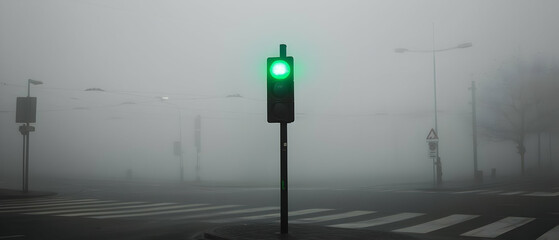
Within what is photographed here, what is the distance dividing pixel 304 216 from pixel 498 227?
5151mm

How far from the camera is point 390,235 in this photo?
10.8 metres

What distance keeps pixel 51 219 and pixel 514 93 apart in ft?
155

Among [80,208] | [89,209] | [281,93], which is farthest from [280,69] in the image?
[80,208]

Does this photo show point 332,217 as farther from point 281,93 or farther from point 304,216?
point 281,93

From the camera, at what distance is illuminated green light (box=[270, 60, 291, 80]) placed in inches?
401

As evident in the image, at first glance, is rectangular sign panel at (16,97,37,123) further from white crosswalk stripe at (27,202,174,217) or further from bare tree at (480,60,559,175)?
bare tree at (480,60,559,175)

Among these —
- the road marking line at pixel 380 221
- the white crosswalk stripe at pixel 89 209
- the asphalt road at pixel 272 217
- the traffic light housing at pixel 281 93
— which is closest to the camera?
the traffic light housing at pixel 281 93

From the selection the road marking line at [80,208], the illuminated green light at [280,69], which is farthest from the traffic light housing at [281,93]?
the road marking line at [80,208]

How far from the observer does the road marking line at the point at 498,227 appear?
11.7 m

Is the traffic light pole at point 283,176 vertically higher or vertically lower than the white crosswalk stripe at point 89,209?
higher

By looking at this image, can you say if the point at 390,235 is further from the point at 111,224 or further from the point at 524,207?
the point at 524,207

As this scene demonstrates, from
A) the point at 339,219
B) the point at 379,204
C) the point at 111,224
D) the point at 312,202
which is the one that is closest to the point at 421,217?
the point at 339,219

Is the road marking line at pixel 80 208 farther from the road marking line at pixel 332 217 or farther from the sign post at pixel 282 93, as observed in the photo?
the sign post at pixel 282 93

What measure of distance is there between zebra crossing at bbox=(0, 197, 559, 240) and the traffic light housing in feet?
13.8
